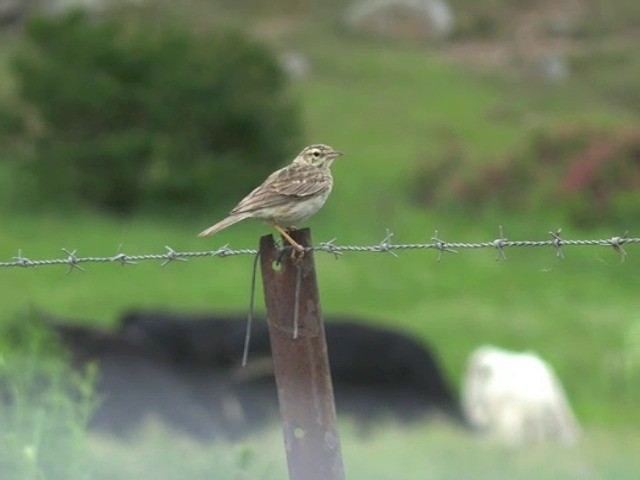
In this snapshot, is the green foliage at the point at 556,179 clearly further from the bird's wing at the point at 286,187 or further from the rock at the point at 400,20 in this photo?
the bird's wing at the point at 286,187

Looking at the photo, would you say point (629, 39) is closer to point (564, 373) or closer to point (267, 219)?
point (564, 373)

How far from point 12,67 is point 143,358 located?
14285mm

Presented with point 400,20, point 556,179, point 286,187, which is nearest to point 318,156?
point 286,187

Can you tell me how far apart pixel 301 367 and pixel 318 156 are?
76.3 inches

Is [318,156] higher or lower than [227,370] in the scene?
lower

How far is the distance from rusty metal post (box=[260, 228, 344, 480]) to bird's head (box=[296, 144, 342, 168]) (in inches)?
65.9

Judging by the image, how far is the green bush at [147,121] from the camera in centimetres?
2477

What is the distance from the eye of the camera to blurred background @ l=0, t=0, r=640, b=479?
10.5 m

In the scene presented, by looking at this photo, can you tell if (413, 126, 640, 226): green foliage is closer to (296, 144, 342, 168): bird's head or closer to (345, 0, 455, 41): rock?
(345, 0, 455, 41): rock

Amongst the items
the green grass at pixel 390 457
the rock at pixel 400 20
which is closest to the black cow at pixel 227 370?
the green grass at pixel 390 457

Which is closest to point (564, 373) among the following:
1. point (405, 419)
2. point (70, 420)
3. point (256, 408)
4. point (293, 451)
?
point (405, 419)

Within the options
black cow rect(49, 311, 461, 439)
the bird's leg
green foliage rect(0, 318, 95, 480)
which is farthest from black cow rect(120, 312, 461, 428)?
the bird's leg

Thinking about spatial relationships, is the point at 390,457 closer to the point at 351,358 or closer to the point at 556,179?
the point at 351,358

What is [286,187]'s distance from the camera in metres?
6.58
